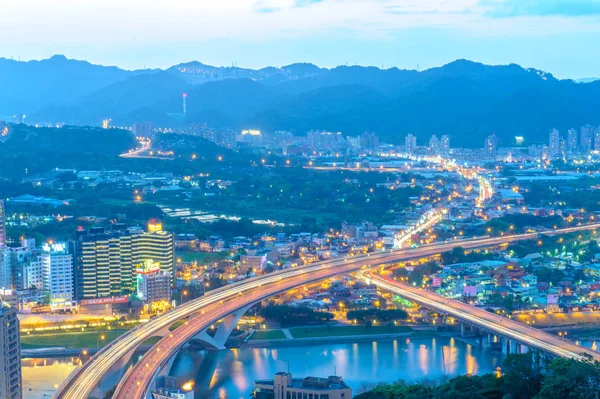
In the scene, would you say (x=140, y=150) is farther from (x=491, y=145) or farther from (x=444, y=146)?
(x=491, y=145)

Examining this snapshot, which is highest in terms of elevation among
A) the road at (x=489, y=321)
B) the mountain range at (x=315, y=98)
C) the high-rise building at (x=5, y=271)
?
the mountain range at (x=315, y=98)

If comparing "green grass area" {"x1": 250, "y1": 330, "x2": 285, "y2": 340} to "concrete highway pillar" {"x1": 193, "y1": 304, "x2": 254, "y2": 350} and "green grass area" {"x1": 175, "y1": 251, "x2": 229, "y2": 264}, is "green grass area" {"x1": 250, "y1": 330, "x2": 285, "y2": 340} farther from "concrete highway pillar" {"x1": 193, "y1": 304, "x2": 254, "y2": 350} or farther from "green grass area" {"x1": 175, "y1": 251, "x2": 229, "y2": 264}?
"green grass area" {"x1": 175, "y1": 251, "x2": 229, "y2": 264}

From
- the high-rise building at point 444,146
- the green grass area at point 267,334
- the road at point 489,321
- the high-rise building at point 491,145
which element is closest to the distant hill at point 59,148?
the high-rise building at point 444,146

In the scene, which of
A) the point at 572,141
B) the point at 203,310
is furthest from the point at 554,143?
the point at 203,310

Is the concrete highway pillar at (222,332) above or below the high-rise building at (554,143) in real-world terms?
below

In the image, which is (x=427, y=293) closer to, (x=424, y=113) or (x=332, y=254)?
(x=332, y=254)

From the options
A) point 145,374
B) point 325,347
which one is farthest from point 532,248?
point 145,374

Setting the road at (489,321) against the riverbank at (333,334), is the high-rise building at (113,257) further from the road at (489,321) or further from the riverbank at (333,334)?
the road at (489,321)
